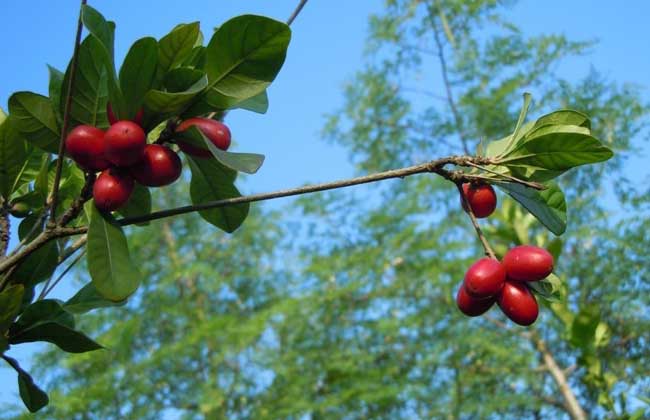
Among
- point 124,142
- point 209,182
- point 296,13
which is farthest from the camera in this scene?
point 209,182

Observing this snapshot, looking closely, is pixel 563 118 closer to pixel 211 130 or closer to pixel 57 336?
pixel 211 130

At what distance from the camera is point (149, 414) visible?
7.59 metres

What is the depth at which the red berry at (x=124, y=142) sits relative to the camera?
1.92 ft

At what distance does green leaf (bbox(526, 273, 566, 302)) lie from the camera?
2.59ft

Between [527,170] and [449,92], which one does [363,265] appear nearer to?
[449,92]

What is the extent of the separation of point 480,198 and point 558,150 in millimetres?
103

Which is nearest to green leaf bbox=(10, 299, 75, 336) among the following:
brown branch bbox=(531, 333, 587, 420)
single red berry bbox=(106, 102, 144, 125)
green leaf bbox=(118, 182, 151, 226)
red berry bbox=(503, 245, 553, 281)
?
green leaf bbox=(118, 182, 151, 226)

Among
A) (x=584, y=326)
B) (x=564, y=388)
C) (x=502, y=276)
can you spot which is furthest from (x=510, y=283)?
(x=564, y=388)

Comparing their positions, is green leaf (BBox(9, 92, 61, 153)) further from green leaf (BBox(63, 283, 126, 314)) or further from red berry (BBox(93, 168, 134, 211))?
green leaf (BBox(63, 283, 126, 314))

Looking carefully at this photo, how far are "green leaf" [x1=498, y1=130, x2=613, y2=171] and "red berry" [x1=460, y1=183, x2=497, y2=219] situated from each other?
4cm

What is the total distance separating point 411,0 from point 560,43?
200 cm

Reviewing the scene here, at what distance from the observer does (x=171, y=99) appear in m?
0.61

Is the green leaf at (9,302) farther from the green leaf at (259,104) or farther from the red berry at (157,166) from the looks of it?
the green leaf at (259,104)

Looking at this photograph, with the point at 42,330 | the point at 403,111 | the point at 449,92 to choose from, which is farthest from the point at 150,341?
the point at 42,330
